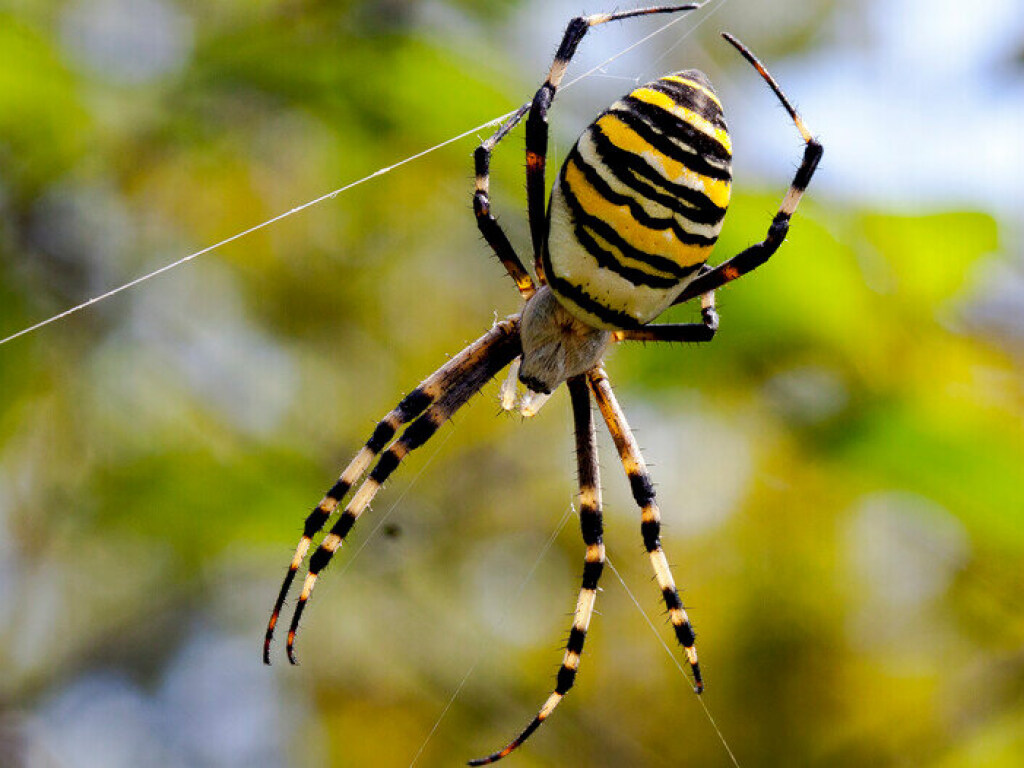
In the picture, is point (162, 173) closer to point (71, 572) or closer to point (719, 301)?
point (71, 572)

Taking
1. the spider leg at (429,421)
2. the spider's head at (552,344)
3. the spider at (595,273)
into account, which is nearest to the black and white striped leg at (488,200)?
the spider at (595,273)

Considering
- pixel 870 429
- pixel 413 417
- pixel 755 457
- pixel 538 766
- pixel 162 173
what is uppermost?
pixel 162 173

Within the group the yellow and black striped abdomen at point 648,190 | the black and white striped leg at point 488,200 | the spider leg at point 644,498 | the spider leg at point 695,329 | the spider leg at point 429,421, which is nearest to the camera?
the yellow and black striped abdomen at point 648,190

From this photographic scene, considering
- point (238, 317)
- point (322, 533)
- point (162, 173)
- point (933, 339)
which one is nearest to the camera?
point (322, 533)

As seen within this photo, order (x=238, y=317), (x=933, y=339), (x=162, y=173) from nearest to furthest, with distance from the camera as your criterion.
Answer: (x=933, y=339)
(x=162, y=173)
(x=238, y=317)

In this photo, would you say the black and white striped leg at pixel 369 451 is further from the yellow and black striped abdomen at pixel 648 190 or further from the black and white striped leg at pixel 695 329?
the yellow and black striped abdomen at pixel 648 190

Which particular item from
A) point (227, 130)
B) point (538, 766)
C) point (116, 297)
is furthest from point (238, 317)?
point (538, 766)
